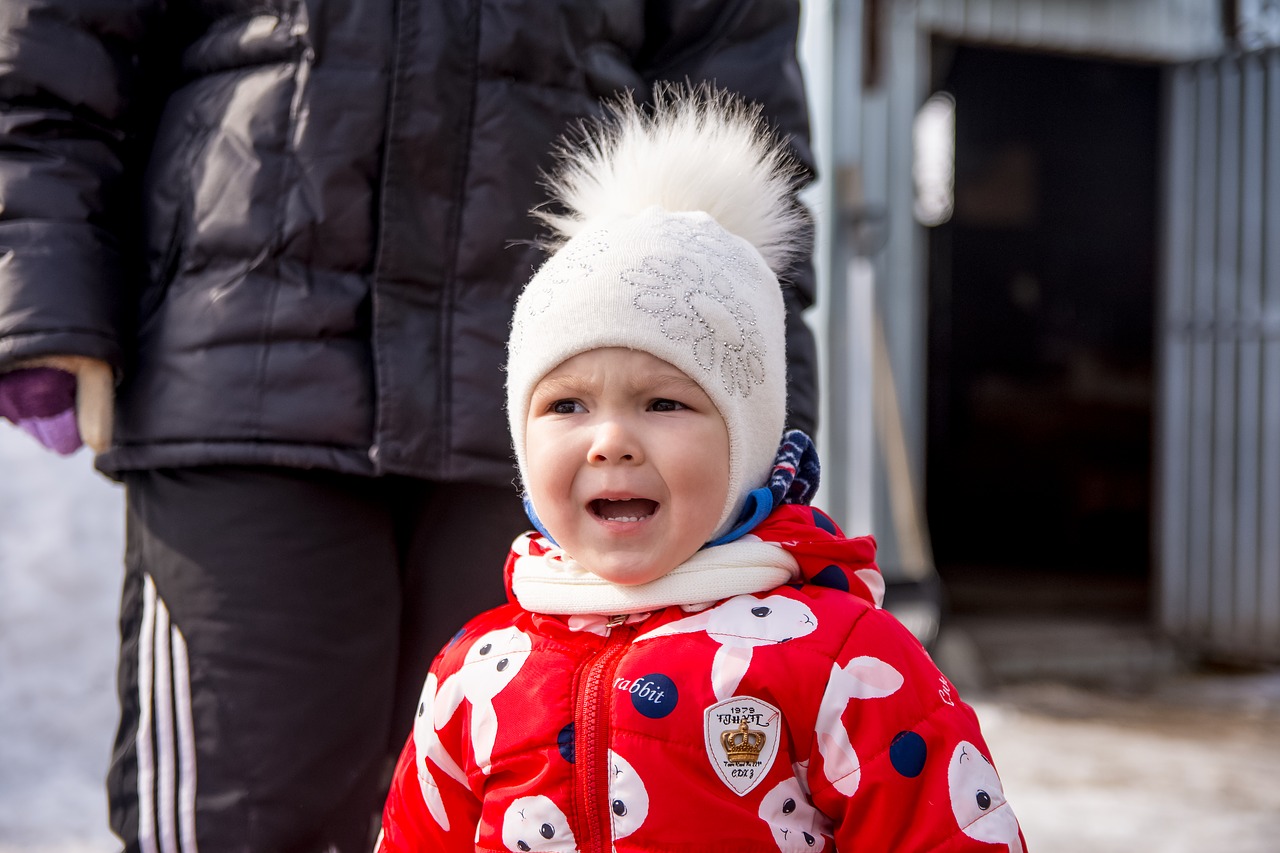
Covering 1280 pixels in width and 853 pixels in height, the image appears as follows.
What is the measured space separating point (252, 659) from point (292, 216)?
48 cm

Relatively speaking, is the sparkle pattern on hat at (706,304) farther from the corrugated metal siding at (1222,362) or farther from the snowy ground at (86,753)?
the corrugated metal siding at (1222,362)

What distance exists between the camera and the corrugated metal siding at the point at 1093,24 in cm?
399

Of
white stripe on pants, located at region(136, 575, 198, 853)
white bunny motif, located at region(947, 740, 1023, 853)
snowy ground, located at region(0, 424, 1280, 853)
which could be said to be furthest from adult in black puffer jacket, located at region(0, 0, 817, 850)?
snowy ground, located at region(0, 424, 1280, 853)

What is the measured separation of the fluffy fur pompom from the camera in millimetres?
1214

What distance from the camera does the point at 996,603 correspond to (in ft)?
18.5

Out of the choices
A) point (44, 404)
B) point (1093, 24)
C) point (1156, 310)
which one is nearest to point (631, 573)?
point (44, 404)

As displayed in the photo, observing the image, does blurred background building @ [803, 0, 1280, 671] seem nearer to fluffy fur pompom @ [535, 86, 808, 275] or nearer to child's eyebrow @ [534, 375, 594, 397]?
fluffy fur pompom @ [535, 86, 808, 275]

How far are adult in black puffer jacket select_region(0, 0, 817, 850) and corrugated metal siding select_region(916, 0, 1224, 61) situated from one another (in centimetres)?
303

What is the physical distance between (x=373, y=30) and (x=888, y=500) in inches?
119

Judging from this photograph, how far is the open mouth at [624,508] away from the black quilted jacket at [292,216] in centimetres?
24

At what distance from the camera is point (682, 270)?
3.64 ft

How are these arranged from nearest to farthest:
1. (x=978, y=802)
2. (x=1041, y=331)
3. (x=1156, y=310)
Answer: (x=978, y=802), (x=1156, y=310), (x=1041, y=331)

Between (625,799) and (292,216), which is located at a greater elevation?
(292,216)

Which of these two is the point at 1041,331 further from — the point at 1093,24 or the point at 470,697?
the point at 470,697
